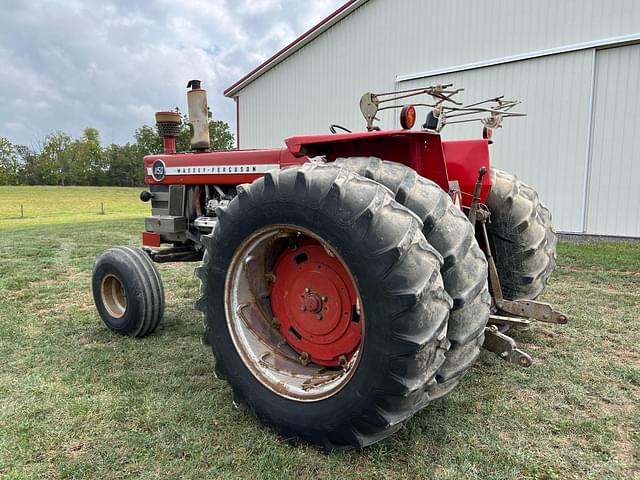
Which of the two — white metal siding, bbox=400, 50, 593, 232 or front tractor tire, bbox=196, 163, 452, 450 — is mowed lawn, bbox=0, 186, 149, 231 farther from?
front tractor tire, bbox=196, 163, 452, 450

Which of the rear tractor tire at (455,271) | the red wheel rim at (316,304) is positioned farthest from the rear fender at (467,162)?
the red wheel rim at (316,304)

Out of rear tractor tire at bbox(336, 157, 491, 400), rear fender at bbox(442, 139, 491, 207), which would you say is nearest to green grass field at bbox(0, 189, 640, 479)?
rear tractor tire at bbox(336, 157, 491, 400)

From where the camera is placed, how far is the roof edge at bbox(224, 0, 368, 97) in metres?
10.4

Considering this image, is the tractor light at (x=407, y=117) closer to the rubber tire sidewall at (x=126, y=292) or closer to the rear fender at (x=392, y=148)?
the rear fender at (x=392, y=148)

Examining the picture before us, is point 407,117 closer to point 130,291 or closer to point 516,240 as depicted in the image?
point 516,240

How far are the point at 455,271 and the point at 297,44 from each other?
11.0 meters

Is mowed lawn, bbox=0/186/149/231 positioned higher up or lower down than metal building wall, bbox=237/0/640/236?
lower down

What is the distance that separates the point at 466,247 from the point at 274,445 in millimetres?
1222

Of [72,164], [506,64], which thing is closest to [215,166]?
[506,64]

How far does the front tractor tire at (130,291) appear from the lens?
11.3 ft

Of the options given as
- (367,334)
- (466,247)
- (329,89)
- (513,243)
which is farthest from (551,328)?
(329,89)

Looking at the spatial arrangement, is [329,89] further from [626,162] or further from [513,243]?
[513,243]

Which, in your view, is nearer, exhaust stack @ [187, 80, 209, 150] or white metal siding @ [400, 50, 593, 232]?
exhaust stack @ [187, 80, 209, 150]

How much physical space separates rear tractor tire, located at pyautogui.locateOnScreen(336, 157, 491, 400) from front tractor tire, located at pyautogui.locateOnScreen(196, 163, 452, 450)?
0.15m
